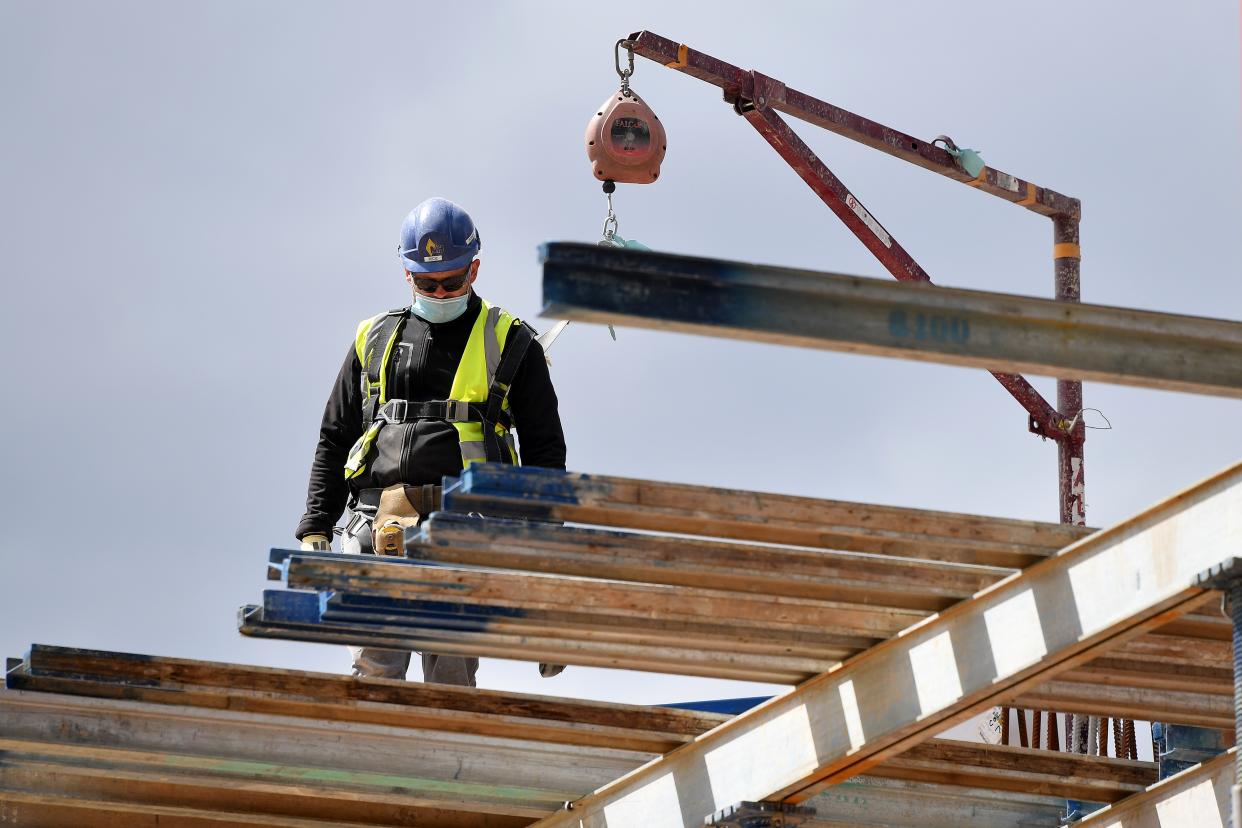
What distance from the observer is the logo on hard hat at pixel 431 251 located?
1101cm

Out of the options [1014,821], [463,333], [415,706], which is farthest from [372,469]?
[1014,821]

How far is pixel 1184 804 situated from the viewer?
10047 millimetres

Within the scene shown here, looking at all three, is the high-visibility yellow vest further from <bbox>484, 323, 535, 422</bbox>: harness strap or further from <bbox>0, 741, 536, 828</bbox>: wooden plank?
<bbox>0, 741, 536, 828</bbox>: wooden plank

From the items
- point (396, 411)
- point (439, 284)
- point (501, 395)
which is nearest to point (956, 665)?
point (501, 395)

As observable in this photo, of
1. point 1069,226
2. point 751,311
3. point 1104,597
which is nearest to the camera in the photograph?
point 751,311

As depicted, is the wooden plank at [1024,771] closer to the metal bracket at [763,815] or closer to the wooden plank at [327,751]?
the metal bracket at [763,815]

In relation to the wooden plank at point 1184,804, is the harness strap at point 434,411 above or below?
above

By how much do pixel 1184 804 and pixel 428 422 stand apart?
3903 millimetres

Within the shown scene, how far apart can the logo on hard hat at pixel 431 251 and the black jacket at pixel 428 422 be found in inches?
10.5

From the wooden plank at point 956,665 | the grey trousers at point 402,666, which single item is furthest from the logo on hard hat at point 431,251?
the wooden plank at point 956,665

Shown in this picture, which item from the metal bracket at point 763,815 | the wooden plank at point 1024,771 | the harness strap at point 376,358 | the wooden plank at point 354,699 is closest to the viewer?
the wooden plank at point 354,699

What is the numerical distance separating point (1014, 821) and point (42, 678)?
451 cm

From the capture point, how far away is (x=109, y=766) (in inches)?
380

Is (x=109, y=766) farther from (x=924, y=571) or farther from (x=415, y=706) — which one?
(x=924, y=571)
